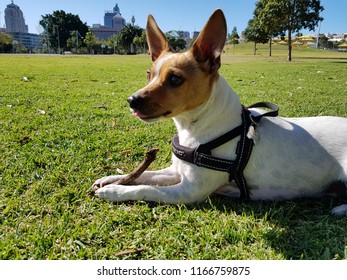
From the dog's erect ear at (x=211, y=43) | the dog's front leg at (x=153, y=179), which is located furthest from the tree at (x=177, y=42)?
the dog's front leg at (x=153, y=179)

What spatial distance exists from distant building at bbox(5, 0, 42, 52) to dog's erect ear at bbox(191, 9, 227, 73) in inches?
5551

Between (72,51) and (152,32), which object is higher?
(72,51)

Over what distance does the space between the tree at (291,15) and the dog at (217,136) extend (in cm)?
2788

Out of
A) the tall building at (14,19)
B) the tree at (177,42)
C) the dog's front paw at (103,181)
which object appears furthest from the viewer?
the tall building at (14,19)

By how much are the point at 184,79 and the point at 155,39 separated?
850 mm

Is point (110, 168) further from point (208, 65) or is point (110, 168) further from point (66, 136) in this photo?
point (208, 65)

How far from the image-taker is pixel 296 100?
7289 mm

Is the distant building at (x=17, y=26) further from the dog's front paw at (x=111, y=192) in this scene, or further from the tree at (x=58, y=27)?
the dog's front paw at (x=111, y=192)

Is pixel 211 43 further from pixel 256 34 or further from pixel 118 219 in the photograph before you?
pixel 256 34

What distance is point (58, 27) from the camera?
89.4m

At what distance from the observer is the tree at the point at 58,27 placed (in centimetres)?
8869

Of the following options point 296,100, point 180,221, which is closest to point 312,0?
point 296,100

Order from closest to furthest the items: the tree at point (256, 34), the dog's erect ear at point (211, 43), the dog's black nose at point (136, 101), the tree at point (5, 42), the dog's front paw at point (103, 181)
Answer: the dog's black nose at point (136, 101)
the dog's erect ear at point (211, 43)
the dog's front paw at point (103, 181)
the tree at point (256, 34)
the tree at point (5, 42)
